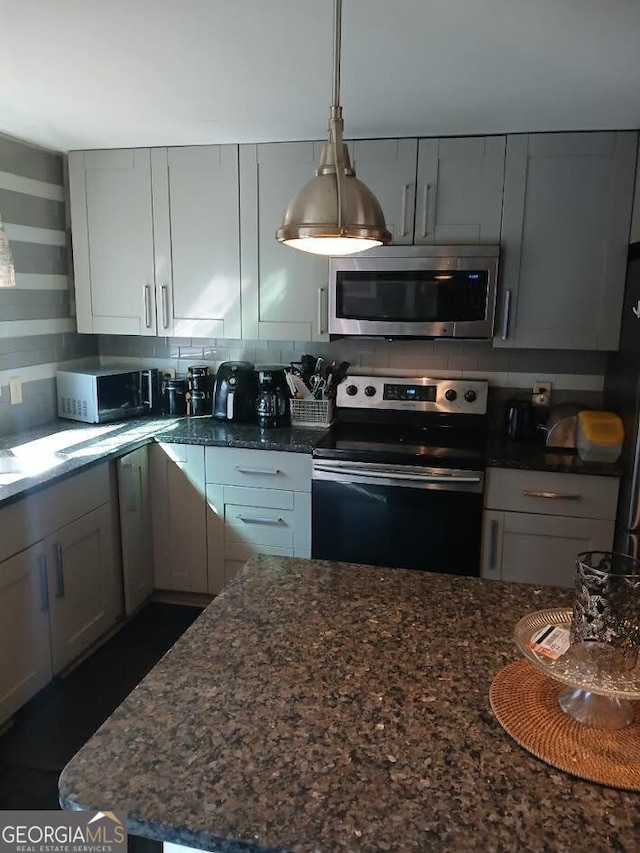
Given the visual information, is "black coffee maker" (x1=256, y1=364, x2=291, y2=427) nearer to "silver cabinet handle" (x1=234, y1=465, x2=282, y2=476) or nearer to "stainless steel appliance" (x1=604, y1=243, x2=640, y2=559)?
"silver cabinet handle" (x1=234, y1=465, x2=282, y2=476)

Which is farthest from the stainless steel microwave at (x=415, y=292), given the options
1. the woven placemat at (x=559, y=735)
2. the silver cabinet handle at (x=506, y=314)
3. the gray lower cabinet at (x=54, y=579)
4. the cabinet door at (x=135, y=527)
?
the woven placemat at (x=559, y=735)

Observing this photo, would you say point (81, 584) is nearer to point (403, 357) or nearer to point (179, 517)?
point (179, 517)

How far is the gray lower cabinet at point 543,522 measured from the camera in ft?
8.33

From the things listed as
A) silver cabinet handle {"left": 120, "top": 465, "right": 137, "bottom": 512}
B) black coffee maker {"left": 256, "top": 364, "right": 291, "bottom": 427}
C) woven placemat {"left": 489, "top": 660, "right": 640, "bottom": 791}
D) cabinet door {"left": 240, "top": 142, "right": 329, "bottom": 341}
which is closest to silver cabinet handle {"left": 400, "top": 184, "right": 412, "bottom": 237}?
cabinet door {"left": 240, "top": 142, "right": 329, "bottom": 341}

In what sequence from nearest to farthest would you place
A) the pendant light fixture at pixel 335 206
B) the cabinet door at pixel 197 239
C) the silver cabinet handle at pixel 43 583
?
the pendant light fixture at pixel 335 206 → the silver cabinet handle at pixel 43 583 → the cabinet door at pixel 197 239

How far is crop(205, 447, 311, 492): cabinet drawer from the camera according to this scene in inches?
109

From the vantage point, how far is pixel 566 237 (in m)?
2.67

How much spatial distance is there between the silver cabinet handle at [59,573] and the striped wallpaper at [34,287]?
2.66 feet

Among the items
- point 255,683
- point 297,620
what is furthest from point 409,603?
point 255,683

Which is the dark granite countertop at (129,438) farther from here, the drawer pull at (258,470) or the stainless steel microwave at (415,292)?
the stainless steel microwave at (415,292)

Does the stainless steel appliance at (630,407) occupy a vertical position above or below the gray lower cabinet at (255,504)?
above

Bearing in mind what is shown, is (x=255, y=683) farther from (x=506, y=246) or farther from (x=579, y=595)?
(x=506, y=246)

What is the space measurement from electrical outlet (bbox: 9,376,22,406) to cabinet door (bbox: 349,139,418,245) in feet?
5.83

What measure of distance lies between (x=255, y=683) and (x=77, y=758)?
0.29 m
